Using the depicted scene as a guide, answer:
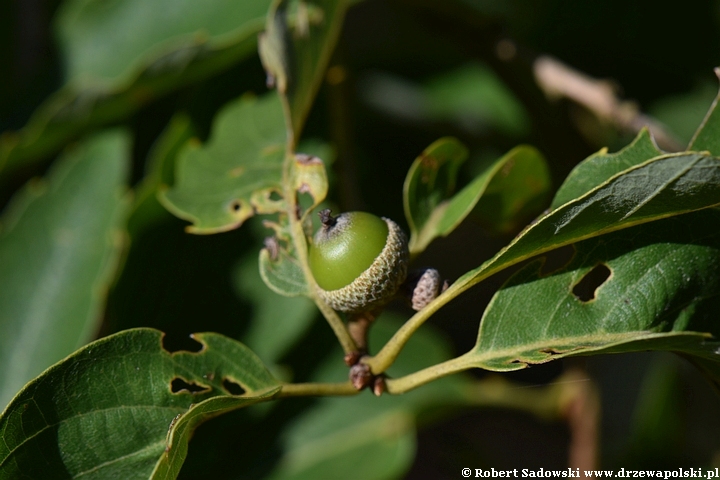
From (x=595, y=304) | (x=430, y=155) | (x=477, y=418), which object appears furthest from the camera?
(x=477, y=418)

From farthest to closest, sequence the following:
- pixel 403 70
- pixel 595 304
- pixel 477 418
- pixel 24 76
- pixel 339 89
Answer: pixel 477 418
pixel 403 70
pixel 24 76
pixel 339 89
pixel 595 304

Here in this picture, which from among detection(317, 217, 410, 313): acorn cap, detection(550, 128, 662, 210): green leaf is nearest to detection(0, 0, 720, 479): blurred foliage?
detection(550, 128, 662, 210): green leaf

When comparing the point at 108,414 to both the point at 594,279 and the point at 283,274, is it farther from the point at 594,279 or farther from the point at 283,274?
the point at 594,279

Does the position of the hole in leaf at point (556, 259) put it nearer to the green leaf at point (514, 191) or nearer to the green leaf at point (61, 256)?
the green leaf at point (514, 191)

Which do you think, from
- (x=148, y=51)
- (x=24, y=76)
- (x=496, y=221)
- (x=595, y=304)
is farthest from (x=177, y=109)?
(x=595, y=304)

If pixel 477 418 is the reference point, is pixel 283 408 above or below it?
above

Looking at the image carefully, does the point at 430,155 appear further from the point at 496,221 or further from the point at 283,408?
the point at 283,408
